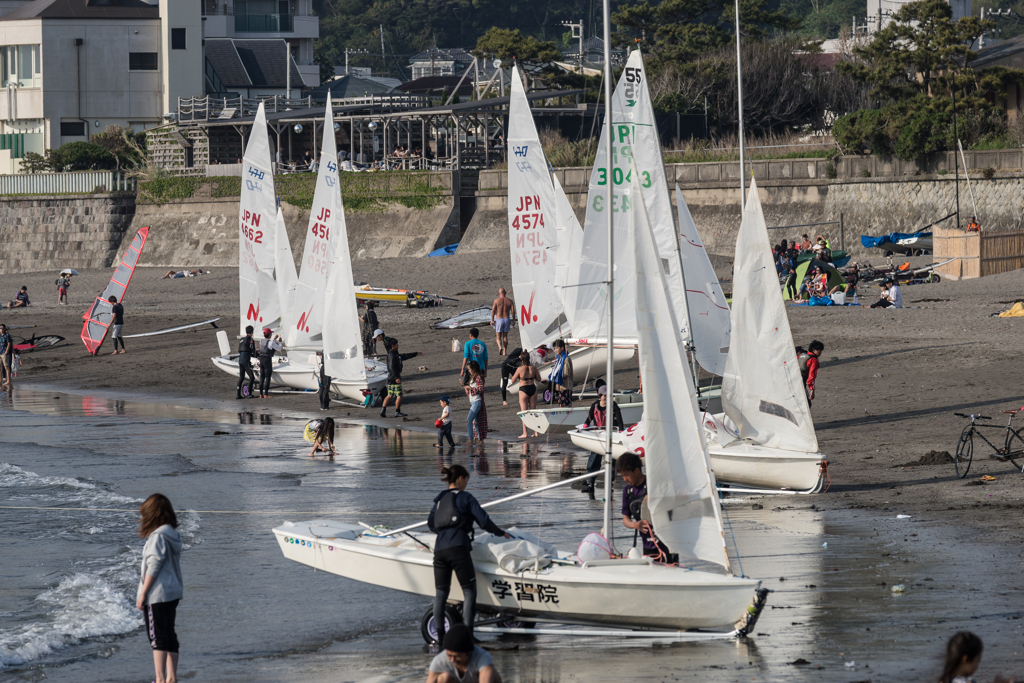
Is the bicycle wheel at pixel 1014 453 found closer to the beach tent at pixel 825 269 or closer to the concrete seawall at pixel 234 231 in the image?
the beach tent at pixel 825 269

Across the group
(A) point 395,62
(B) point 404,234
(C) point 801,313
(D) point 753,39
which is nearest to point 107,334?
(B) point 404,234

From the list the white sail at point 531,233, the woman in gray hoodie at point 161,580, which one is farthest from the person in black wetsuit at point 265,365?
the woman in gray hoodie at point 161,580

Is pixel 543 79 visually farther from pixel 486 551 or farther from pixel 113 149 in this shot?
pixel 486 551

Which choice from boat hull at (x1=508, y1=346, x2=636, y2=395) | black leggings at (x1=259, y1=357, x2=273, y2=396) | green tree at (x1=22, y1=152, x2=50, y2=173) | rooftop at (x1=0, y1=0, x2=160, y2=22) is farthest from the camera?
rooftop at (x1=0, y1=0, x2=160, y2=22)

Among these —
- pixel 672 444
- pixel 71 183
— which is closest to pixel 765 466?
pixel 672 444

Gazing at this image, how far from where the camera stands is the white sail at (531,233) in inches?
952

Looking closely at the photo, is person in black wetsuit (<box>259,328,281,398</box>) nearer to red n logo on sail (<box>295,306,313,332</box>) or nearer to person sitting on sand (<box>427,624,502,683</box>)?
red n logo on sail (<box>295,306,313,332</box>)

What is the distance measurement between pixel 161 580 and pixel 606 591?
3.51 metres

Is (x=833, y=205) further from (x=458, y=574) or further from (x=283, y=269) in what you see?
(x=458, y=574)

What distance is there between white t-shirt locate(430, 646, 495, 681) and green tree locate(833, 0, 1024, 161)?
35838 millimetres

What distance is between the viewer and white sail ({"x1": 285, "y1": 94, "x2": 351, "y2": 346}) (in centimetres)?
2522

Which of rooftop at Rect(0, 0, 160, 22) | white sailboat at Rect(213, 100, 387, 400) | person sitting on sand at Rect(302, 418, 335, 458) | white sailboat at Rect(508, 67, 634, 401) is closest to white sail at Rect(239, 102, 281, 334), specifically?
white sailboat at Rect(213, 100, 387, 400)

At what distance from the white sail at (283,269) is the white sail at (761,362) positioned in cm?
1566

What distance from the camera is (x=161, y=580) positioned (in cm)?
838
